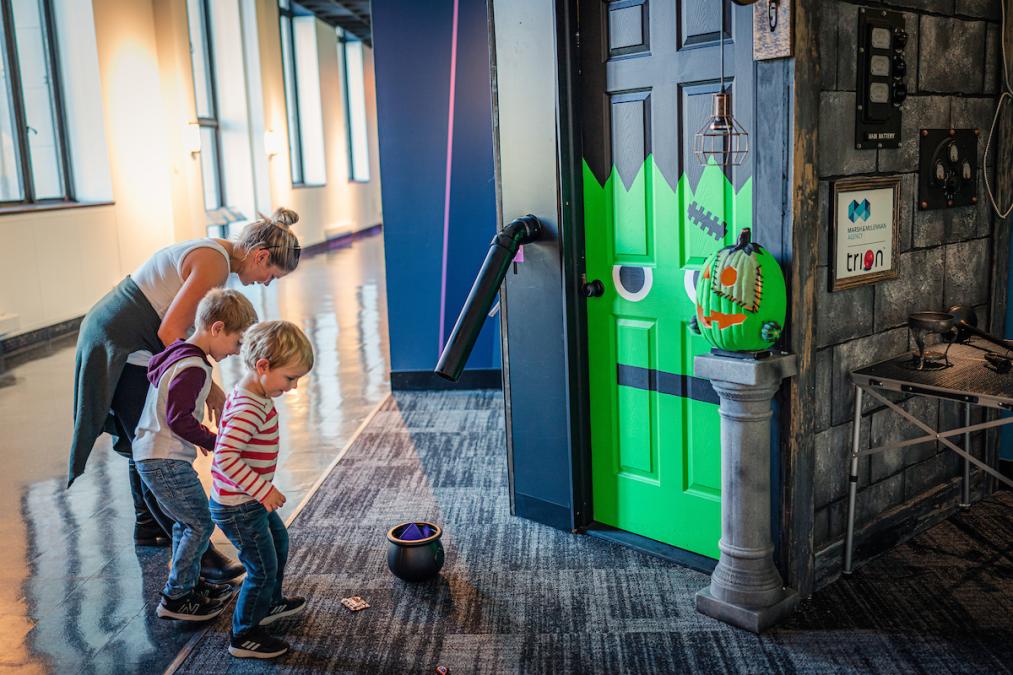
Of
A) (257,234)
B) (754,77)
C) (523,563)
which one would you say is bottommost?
(523,563)

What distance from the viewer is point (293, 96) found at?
15039mm

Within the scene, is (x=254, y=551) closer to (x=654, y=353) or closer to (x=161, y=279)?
(x=161, y=279)

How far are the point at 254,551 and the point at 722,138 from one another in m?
1.68

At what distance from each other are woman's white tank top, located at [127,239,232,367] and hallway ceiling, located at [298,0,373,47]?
11662 mm

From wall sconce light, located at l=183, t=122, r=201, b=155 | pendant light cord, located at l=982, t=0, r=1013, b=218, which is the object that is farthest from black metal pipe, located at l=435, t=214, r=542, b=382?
wall sconce light, located at l=183, t=122, r=201, b=155

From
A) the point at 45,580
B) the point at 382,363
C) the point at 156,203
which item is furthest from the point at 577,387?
the point at 156,203

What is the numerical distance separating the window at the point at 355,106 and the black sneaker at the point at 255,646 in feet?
54.3

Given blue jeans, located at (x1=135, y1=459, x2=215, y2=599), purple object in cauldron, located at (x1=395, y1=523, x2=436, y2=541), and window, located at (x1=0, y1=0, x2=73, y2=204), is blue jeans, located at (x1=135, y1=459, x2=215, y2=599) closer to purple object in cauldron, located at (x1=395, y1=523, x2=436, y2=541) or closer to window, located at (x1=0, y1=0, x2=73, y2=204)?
purple object in cauldron, located at (x1=395, y1=523, x2=436, y2=541)

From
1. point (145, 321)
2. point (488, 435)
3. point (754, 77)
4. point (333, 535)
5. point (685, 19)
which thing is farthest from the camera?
point (488, 435)

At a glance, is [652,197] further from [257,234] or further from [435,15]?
[435,15]

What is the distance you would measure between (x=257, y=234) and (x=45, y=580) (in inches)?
51.5

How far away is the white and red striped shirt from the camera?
228 cm

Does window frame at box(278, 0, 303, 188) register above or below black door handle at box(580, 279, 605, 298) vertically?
above

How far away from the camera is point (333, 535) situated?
325cm
